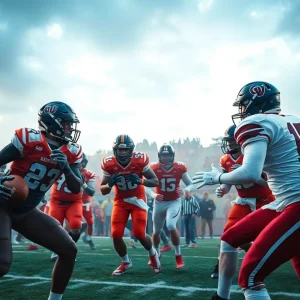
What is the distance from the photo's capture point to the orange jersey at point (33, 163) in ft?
11.6

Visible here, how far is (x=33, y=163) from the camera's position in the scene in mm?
3590

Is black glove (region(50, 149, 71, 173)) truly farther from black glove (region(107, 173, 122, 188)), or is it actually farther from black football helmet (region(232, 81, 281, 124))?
black glove (region(107, 173, 122, 188))

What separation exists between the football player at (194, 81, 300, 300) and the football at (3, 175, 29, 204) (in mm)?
1421

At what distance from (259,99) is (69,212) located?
4.72 meters

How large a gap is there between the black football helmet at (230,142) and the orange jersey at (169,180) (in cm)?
217

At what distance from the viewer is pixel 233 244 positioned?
310cm

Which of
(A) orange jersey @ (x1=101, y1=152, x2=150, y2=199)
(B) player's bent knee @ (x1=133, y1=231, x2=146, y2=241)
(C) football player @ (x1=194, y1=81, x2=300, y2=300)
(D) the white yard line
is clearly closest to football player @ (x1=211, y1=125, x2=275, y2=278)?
(D) the white yard line

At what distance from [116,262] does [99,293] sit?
2632mm

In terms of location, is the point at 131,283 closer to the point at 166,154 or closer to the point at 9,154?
the point at 9,154

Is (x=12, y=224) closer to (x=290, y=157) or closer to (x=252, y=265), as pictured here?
(x=252, y=265)

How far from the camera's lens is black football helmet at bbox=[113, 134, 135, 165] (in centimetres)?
604

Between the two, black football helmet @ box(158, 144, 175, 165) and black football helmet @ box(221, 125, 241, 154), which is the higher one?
black football helmet @ box(158, 144, 175, 165)

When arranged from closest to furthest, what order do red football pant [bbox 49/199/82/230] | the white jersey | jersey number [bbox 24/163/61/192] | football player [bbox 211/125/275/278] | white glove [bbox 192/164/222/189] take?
the white jersey → white glove [bbox 192/164/222/189] → jersey number [bbox 24/163/61/192] → football player [bbox 211/125/275/278] → red football pant [bbox 49/199/82/230]

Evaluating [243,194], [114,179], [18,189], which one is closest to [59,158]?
[18,189]
